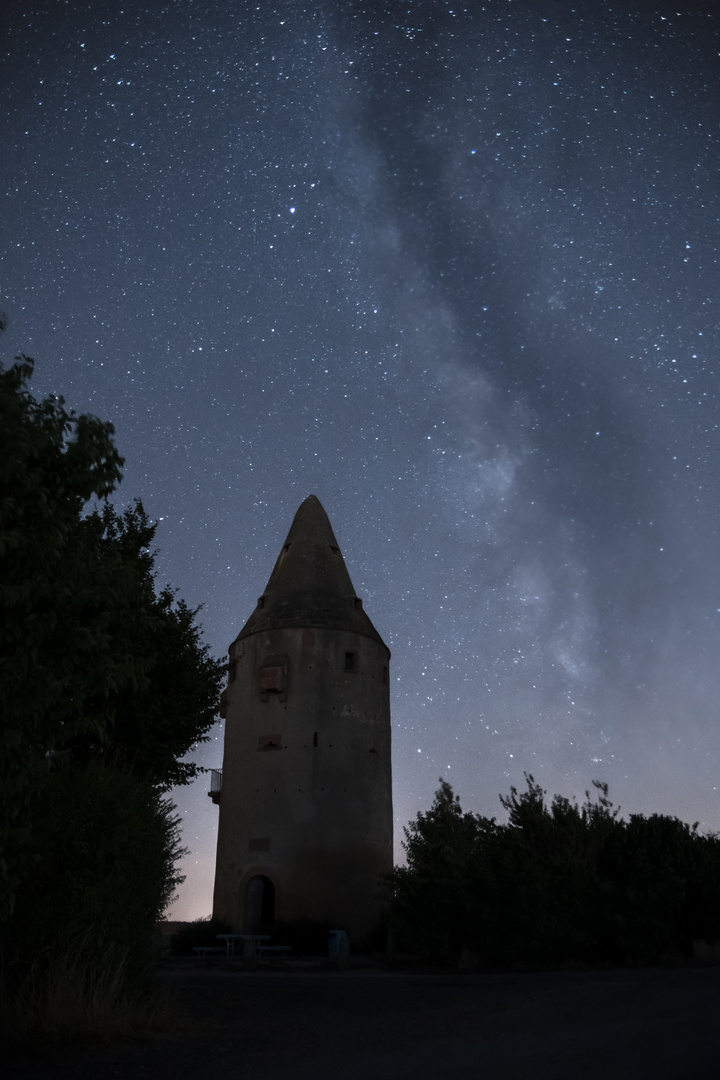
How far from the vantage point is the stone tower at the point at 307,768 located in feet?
88.5

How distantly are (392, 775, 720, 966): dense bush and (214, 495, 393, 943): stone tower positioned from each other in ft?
25.8

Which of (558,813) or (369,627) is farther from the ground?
(369,627)

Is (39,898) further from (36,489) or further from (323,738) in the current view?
(323,738)

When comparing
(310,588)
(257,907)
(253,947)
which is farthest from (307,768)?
(310,588)

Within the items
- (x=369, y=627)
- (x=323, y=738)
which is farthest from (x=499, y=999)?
(x=369, y=627)

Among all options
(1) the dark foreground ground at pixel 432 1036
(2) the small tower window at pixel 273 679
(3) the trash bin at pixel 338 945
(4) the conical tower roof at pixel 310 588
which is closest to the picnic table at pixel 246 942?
(3) the trash bin at pixel 338 945

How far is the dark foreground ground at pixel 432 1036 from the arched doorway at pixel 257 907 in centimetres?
1505

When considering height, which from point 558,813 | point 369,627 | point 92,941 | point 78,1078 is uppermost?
point 369,627

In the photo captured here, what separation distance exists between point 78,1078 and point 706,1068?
182 inches

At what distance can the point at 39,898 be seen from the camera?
929 centimetres

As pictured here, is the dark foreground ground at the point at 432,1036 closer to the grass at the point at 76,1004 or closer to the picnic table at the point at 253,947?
the grass at the point at 76,1004

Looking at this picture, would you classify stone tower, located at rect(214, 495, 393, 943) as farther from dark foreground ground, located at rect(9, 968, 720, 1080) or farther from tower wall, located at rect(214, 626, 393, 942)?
dark foreground ground, located at rect(9, 968, 720, 1080)

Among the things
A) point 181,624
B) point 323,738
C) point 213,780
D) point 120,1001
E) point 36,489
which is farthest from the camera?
point 213,780

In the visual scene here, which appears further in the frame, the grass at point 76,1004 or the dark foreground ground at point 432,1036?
the grass at point 76,1004
